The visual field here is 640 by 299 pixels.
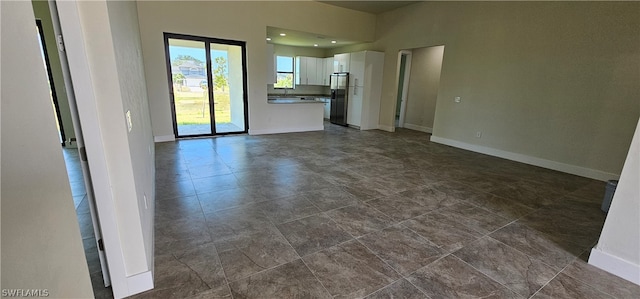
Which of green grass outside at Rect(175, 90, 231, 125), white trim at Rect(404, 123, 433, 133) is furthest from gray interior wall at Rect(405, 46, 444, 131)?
green grass outside at Rect(175, 90, 231, 125)

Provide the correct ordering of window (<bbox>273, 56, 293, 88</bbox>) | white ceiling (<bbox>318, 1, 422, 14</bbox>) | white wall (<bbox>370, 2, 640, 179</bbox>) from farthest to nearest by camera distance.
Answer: window (<bbox>273, 56, 293, 88</bbox>) < white ceiling (<bbox>318, 1, 422, 14</bbox>) < white wall (<bbox>370, 2, 640, 179</bbox>)

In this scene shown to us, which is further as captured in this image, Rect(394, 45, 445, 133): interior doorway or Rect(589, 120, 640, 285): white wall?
Rect(394, 45, 445, 133): interior doorway

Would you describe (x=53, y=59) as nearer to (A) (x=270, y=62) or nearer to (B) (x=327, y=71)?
(A) (x=270, y=62)

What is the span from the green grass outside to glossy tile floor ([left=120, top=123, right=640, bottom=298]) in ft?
5.96

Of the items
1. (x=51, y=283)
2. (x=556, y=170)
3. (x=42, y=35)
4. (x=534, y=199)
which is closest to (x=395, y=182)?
(x=534, y=199)

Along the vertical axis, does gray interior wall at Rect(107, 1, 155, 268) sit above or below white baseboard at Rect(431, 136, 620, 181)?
above

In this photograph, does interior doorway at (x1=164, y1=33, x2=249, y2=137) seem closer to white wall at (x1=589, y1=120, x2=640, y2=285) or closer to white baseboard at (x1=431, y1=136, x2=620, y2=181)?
white baseboard at (x1=431, y1=136, x2=620, y2=181)

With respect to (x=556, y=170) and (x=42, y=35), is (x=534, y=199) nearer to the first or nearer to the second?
(x=556, y=170)

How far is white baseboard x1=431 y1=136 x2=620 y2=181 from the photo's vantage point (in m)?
4.16

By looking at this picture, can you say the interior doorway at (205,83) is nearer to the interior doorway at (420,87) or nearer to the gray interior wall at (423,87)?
the interior doorway at (420,87)

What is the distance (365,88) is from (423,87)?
5.75 ft

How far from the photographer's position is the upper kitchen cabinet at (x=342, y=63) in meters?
8.04

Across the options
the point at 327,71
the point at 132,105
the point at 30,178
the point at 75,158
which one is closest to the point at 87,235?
the point at 132,105

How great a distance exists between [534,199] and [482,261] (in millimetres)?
1836
